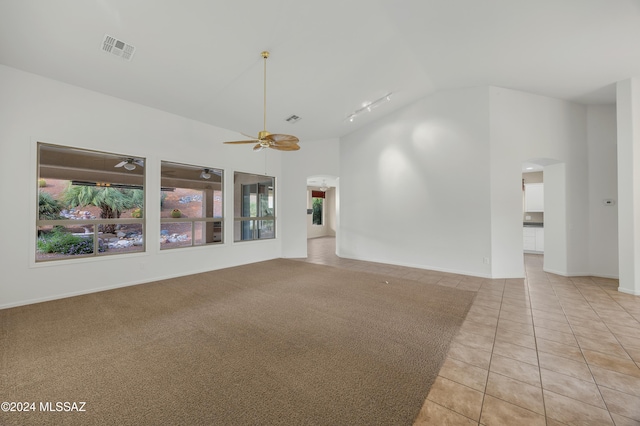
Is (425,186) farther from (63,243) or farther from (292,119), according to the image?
(63,243)

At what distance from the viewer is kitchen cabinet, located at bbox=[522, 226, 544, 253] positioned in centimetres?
788

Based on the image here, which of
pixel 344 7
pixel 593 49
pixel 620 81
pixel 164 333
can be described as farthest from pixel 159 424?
pixel 620 81

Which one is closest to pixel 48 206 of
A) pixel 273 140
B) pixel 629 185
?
pixel 273 140

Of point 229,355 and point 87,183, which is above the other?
point 87,183

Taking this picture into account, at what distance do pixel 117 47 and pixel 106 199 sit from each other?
8.78 feet

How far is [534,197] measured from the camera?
26.2 ft

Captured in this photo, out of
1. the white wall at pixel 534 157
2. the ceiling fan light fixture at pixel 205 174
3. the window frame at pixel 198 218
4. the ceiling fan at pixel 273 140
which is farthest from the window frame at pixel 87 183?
the white wall at pixel 534 157

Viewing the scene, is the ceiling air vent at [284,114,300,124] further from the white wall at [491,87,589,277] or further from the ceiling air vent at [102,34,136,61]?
the white wall at [491,87,589,277]

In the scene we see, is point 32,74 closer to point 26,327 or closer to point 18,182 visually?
point 18,182

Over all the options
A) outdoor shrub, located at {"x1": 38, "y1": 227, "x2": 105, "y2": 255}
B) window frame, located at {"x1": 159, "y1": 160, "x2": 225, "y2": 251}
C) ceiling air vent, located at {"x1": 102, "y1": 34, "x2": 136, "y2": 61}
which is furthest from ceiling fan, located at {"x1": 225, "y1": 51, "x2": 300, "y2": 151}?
outdoor shrub, located at {"x1": 38, "y1": 227, "x2": 105, "y2": 255}

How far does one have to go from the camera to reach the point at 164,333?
2.84 metres

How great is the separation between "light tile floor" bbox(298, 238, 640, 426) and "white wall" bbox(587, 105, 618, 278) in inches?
56.9

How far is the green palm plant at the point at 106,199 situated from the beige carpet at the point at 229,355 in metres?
1.46

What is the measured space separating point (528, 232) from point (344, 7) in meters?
8.68
